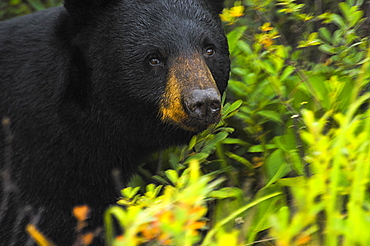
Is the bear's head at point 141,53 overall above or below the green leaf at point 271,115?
above

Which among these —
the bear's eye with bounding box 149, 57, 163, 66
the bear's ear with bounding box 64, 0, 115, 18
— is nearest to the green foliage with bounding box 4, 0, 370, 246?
the bear's eye with bounding box 149, 57, 163, 66

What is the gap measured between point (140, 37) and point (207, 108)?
54 centimetres

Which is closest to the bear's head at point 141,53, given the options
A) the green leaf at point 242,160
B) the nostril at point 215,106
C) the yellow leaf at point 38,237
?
the nostril at point 215,106

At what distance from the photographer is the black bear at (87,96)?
289 centimetres

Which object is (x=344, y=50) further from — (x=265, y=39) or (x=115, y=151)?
(x=115, y=151)

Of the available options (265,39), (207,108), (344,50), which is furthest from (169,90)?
(344,50)

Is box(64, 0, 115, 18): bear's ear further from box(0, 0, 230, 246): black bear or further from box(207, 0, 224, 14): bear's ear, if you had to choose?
box(207, 0, 224, 14): bear's ear

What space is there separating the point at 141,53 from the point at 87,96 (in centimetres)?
37

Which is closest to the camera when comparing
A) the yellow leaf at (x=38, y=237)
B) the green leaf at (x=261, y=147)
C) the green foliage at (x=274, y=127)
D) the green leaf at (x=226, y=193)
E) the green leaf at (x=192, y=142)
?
the yellow leaf at (x=38, y=237)

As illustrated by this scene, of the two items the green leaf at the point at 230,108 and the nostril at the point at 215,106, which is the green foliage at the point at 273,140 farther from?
the nostril at the point at 215,106

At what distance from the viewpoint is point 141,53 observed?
2.88 metres

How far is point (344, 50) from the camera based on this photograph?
327cm

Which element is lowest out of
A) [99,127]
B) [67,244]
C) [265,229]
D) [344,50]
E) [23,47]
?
[265,229]

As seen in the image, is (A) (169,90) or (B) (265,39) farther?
(B) (265,39)
